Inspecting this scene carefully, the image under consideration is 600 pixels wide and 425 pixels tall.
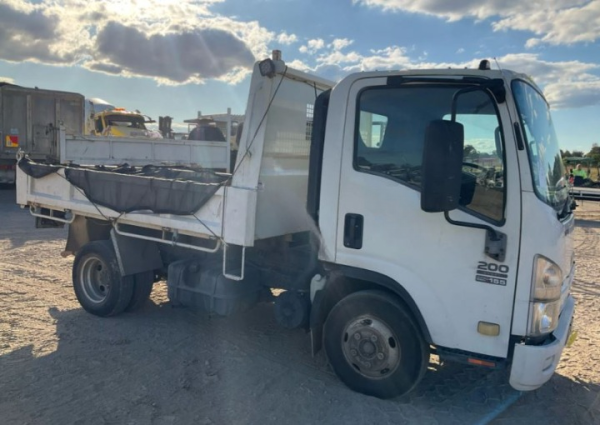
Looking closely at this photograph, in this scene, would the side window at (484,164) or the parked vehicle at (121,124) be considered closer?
the side window at (484,164)

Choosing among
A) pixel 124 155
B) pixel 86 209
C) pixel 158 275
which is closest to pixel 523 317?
pixel 158 275

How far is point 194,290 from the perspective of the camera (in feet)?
16.0

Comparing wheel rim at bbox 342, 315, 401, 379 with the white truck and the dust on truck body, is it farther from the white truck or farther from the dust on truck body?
the dust on truck body

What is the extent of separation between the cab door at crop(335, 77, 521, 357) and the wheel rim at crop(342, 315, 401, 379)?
335 mm

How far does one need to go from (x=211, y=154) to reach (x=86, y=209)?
7072mm

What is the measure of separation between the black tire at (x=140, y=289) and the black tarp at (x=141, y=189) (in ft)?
2.99

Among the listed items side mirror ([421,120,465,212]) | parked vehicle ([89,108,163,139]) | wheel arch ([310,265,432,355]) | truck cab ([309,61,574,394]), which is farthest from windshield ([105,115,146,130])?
side mirror ([421,120,465,212])

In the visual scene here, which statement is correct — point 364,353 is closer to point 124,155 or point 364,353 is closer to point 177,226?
point 177,226

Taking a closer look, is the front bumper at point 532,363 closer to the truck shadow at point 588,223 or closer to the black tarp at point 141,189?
the black tarp at point 141,189

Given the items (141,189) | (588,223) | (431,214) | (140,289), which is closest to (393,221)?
(431,214)

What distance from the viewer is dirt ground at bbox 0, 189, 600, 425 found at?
12.1ft

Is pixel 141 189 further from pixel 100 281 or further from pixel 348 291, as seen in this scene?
pixel 348 291

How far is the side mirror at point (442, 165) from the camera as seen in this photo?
3090mm

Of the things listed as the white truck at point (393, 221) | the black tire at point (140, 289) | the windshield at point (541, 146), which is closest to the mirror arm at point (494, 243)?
the white truck at point (393, 221)
